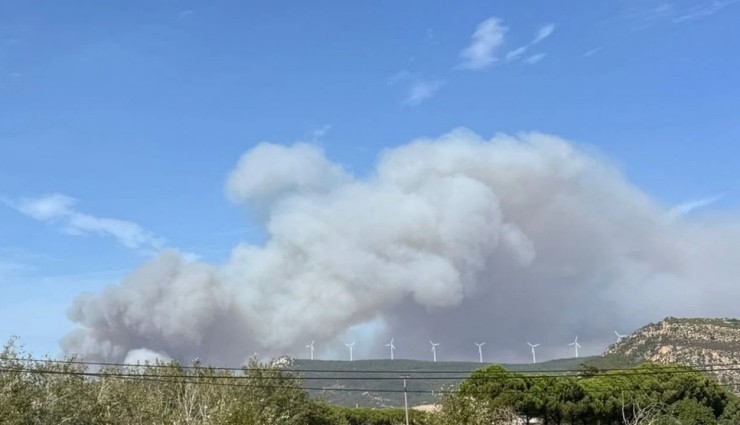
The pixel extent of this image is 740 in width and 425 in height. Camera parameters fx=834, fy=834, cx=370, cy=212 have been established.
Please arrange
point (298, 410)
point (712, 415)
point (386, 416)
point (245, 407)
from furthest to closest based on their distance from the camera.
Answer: point (386, 416) → point (712, 415) → point (298, 410) → point (245, 407)

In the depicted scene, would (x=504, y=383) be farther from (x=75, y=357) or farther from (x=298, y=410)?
(x=75, y=357)

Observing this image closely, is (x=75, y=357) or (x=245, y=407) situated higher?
(x=75, y=357)

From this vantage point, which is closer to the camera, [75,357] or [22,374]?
[22,374]

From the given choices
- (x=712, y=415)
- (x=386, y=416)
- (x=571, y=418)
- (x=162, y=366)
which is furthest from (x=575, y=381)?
(x=162, y=366)

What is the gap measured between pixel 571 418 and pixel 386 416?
133ft

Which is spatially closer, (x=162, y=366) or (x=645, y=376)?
(x=162, y=366)

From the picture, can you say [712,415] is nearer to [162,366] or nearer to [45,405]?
[162,366]

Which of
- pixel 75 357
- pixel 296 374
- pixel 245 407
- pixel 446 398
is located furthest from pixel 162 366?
pixel 245 407

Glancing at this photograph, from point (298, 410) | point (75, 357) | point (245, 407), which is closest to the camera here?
point (245, 407)

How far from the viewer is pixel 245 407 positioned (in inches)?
1988

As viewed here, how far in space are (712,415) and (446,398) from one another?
7030cm

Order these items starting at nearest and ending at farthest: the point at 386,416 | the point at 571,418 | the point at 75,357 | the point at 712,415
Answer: the point at 75,357, the point at 571,418, the point at 712,415, the point at 386,416

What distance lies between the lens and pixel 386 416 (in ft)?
486

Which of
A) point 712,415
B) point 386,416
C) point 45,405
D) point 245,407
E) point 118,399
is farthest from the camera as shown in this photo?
point 386,416
